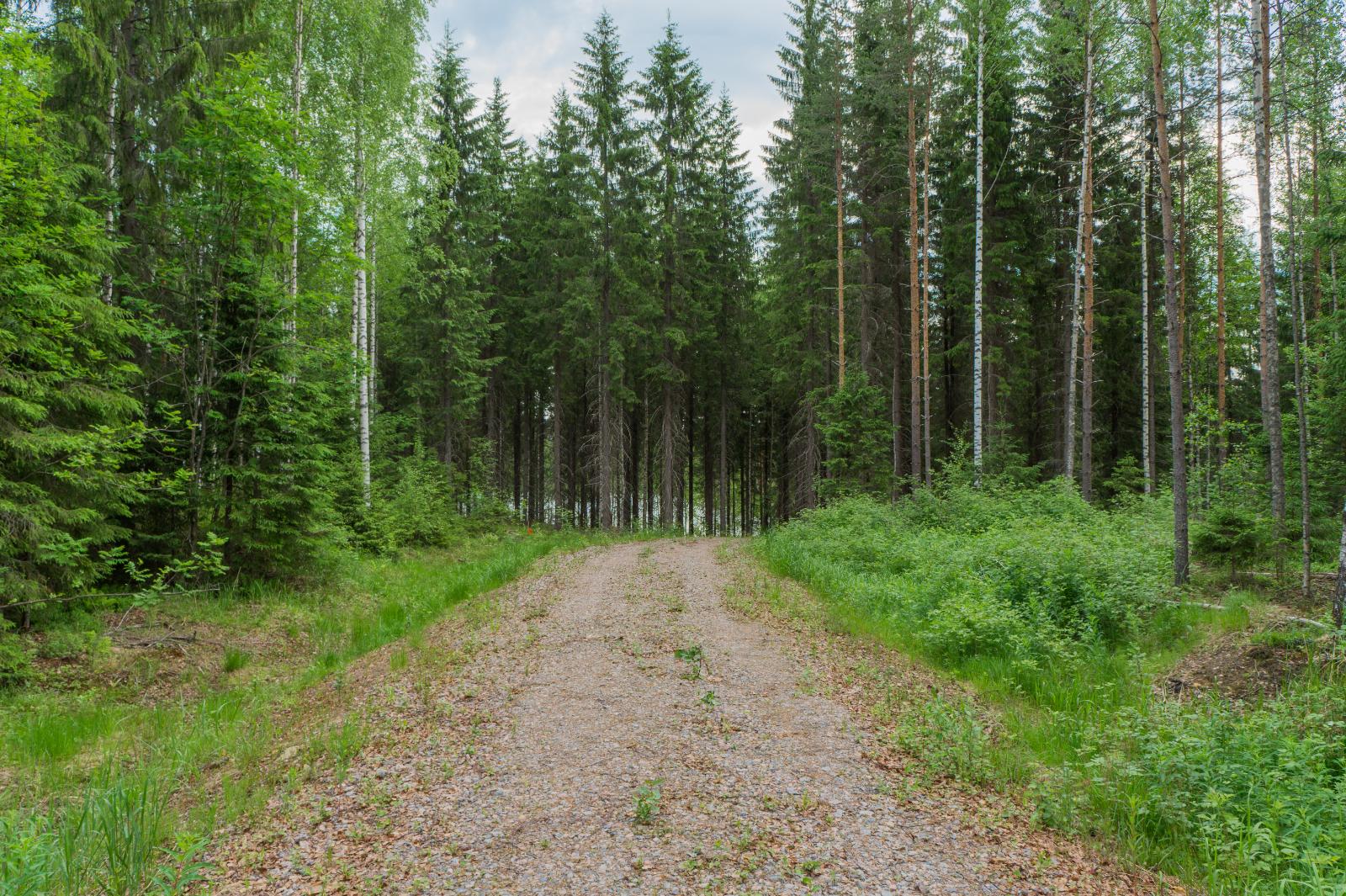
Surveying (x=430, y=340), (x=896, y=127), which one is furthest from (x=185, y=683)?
(x=896, y=127)

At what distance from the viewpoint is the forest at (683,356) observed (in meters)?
5.23

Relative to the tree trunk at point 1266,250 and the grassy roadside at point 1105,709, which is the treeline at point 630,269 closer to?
the tree trunk at point 1266,250

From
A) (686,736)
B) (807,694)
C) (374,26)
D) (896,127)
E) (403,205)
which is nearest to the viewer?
(686,736)

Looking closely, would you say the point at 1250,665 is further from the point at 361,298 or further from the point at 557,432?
the point at 557,432

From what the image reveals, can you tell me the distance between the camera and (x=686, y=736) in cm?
493

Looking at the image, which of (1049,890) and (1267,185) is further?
(1267,185)

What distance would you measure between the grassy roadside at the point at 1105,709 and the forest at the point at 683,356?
4 centimetres

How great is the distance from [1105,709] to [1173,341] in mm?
6631

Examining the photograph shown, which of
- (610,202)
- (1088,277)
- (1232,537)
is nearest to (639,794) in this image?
(1232,537)

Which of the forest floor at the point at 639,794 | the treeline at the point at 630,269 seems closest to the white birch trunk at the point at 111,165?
the treeline at the point at 630,269

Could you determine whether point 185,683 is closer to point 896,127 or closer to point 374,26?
point 374,26

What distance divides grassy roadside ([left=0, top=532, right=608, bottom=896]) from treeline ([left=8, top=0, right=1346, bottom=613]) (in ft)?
3.36

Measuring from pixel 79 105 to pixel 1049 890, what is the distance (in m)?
14.5

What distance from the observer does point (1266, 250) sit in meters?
10.8
